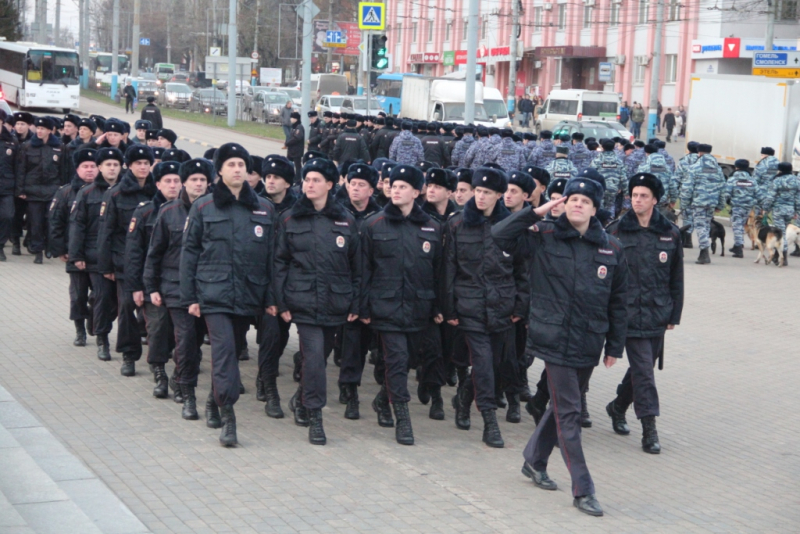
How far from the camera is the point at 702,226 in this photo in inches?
714

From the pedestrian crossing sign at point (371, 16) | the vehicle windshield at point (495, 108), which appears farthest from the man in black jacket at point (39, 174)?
the vehicle windshield at point (495, 108)

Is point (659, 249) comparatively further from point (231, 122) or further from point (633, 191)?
point (231, 122)

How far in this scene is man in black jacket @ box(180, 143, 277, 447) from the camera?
23.8 ft

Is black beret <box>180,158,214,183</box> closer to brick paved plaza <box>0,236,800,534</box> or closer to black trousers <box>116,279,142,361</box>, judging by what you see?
black trousers <box>116,279,142,361</box>

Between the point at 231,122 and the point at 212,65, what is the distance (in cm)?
252

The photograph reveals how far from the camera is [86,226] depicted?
976cm

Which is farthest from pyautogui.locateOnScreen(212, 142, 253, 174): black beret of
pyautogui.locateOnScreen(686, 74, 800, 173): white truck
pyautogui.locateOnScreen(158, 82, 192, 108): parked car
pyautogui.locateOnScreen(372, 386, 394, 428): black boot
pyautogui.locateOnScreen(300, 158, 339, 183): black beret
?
pyautogui.locateOnScreen(158, 82, 192, 108): parked car

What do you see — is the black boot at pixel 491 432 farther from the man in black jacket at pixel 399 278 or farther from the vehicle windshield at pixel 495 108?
the vehicle windshield at pixel 495 108

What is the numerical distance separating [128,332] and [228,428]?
2272 millimetres

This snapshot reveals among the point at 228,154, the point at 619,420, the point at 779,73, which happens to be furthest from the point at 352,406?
the point at 779,73

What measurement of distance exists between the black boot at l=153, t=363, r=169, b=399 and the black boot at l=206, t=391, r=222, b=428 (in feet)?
2.88

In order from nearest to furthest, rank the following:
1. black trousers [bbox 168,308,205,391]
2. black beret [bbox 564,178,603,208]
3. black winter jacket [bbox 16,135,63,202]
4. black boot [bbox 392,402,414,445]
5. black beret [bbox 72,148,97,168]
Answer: black beret [bbox 564,178,603,208] → black boot [bbox 392,402,414,445] → black trousers [bbox 168,308,205,391] → black beret [bbox 72,148,97,168] → black winter jacket [bbox 16,135,63,202]

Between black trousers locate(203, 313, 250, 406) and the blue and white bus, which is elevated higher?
the blue and white bus

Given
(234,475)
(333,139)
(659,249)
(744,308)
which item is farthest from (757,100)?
(234,475)
